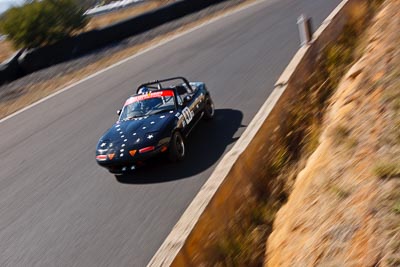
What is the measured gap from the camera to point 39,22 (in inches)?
922

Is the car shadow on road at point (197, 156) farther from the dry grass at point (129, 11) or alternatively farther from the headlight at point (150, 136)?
the dry grass at point (129, 11)

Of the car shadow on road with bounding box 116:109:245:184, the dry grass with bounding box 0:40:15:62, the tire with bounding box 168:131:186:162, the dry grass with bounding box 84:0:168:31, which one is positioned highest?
the dry grass with bounding box 0:40:15:62

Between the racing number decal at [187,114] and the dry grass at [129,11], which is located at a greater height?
the racing number decal at [187,114]

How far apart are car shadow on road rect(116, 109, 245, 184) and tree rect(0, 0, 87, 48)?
1582 centimetres

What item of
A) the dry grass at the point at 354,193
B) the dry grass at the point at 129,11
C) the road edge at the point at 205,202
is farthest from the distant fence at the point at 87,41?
the dry grass at the point at 354,193

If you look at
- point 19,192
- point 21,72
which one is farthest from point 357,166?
point 21,72

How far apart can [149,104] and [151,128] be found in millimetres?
978

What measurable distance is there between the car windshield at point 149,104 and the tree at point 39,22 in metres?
15.5

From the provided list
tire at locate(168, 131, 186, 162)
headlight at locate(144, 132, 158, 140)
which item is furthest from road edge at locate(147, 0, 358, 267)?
headlight at locate(144, 132, 158, 140)

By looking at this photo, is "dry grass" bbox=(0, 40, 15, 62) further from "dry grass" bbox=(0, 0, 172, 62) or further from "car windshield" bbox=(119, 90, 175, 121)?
"car windshield" bbox=(119, 90, 175, 121)

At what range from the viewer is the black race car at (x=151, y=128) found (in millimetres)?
8250

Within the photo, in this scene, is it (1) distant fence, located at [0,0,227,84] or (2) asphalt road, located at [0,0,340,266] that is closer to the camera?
(2) asphalt road, located at [0,0,340,266]

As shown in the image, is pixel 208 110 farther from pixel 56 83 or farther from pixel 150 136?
pixel 56 83

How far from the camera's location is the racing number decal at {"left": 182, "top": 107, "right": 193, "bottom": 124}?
921 centimetres
